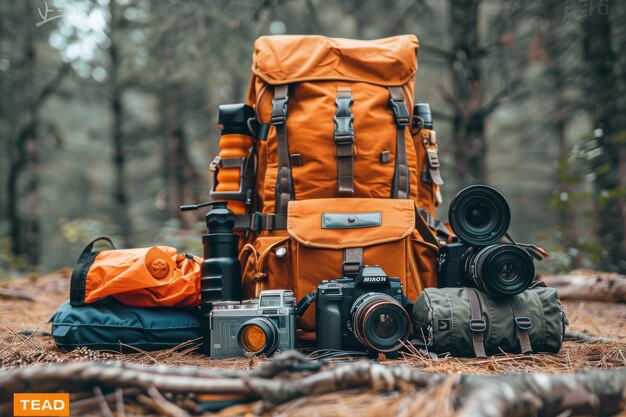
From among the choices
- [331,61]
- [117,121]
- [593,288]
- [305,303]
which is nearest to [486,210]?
[305,303]

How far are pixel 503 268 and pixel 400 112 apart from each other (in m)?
1.08

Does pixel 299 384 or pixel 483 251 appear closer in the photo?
pixel 299 384

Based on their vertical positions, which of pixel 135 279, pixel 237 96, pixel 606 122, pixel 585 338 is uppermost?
pixel 237 96

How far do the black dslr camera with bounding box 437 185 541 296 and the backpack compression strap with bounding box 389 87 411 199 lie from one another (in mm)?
436

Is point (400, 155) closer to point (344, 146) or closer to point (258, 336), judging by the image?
point (344, 146)

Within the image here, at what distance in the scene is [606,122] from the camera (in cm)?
578

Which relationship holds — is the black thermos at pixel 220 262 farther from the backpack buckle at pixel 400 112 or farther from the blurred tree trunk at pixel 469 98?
the blurred tree trunk at pixel 469 98

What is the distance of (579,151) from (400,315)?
4.11 meters

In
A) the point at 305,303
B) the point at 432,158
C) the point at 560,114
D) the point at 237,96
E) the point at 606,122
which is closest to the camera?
the point at 305,303

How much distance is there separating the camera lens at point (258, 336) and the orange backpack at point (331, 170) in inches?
15.9

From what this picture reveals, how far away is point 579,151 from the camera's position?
18.4 ft

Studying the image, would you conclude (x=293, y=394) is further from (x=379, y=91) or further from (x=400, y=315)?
(x=379, y=91)

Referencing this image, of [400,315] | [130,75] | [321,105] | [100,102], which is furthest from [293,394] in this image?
[100,102]

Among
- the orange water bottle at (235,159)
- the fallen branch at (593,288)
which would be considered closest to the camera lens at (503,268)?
the orange water bottle at (235,159)
